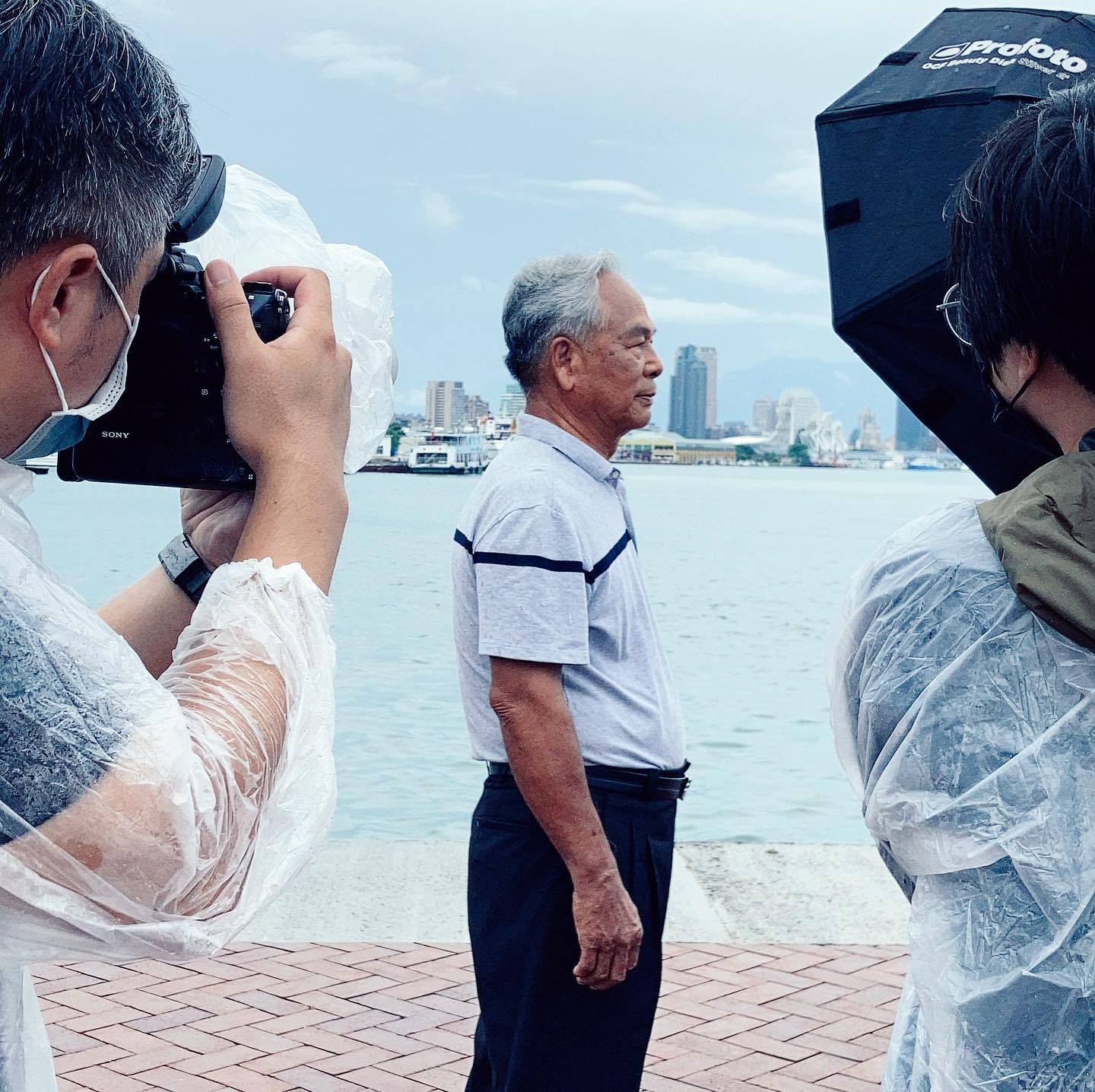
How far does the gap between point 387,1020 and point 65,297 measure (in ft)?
11.0

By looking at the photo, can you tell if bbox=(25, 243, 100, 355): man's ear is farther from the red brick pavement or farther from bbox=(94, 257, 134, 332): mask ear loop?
the red brick pavement

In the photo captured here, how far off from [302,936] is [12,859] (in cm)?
384

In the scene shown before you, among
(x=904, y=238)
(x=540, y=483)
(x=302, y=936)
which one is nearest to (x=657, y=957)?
(x=540, y=483)

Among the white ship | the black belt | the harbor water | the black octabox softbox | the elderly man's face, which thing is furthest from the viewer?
the white ship

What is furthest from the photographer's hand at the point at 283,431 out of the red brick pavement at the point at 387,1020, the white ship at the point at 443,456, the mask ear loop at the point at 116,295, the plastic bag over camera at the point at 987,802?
the white ship at the point at 443,456

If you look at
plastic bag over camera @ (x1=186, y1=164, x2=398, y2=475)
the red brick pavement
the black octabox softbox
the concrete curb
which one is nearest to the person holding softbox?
the black octabox softbox

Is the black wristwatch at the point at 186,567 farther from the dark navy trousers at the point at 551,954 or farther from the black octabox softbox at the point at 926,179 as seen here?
the dark navy trousers at the point at 551,954

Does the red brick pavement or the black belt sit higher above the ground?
the black belt

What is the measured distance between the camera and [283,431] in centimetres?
115

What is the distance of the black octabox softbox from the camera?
155 cm

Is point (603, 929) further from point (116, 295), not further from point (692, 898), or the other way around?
point (692, 898)

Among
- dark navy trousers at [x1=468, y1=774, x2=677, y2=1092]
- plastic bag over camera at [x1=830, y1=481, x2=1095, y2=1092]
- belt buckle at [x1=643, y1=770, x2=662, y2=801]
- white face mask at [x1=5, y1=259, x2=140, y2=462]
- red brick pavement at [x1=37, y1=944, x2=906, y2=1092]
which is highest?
white face mask at [x1=5, y1=259, x2=140, y2=462]

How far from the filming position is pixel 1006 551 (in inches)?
49.3

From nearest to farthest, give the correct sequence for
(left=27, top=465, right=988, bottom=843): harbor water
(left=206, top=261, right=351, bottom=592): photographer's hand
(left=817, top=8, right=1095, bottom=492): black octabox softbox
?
(left=206, top=261, right=351, bottom=592): photographer's hand → (left=817, top=8, right=1095, bottom=492): black octabox softbox → (left=27, top=465, right=988, bottom=843): harbor water
